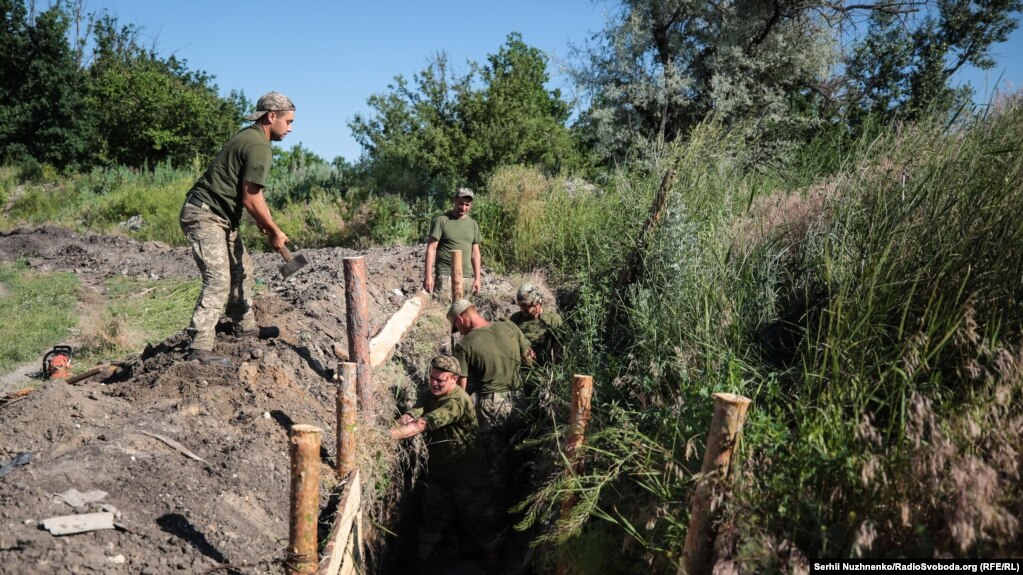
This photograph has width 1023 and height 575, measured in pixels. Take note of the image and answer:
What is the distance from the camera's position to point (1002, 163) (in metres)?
3.48

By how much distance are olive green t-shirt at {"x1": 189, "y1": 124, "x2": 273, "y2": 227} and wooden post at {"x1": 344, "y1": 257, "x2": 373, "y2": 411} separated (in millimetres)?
977

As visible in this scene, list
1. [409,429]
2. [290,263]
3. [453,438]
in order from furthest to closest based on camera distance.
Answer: [453,438]
[290,263]
[409,429]

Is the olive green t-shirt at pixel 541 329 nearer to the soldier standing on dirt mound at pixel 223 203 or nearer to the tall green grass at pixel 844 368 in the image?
the tall green grass at pixel 844 368

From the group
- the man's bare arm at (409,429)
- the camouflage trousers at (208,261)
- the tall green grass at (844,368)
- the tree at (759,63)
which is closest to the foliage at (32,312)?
the camouflage trousers at (208,261)

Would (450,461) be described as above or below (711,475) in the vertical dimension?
below

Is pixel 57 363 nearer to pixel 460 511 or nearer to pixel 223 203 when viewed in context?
pixel 223 203

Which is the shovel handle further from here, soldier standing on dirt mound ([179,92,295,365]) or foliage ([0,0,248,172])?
foliage ([0,0,248,172])

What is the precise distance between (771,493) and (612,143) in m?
11.3

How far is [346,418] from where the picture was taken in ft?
13.8

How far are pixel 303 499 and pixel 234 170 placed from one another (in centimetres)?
287

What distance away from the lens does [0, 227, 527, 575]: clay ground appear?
3.06 metres

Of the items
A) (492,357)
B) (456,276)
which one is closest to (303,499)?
(492,357)

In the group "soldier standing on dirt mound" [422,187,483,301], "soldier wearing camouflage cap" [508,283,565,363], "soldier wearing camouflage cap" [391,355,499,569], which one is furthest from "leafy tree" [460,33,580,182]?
"soldier wearing camouflage cap" [391,355,499,569]

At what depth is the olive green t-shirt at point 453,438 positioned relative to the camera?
5070 millimetres
